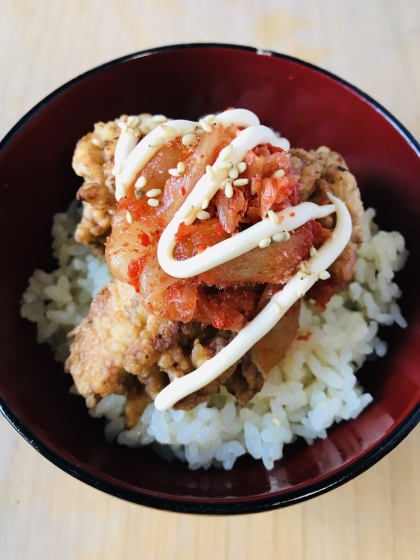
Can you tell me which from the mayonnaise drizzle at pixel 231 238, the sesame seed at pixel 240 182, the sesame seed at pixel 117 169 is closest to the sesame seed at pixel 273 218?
the mayonnaise drizzle at pixel 231 238

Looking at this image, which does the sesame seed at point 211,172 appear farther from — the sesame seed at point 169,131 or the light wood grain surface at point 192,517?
the light wood grain surface at point 192,517

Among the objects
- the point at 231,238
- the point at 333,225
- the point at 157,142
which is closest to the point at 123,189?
the point at 157,142

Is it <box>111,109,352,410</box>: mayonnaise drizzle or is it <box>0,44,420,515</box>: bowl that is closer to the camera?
<box>111,109,352,410</box>: mayonnaise drizzle

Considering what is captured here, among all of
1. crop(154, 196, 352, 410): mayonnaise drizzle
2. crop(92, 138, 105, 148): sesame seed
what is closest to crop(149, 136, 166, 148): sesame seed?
crop(92, 138, 105, 148): sesame seed

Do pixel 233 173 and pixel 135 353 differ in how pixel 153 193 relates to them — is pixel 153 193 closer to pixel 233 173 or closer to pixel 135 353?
pixel 233 173

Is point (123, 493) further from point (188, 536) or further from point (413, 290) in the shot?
point (413, 290)

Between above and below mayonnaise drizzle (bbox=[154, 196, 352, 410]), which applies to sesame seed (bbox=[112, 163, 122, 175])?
above

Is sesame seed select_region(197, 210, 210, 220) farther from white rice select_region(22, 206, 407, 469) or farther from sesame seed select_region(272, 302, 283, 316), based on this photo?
white rice select_region(22, 206, 407, 469)

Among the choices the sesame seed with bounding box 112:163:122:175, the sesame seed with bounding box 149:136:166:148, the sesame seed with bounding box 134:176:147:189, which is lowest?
the sesame seed with bounding box 134:176:147:189
